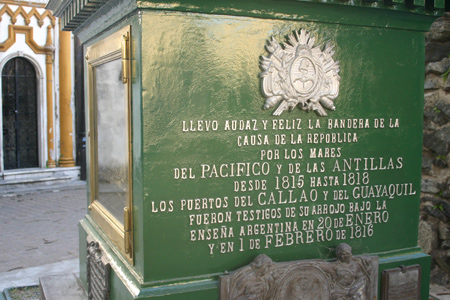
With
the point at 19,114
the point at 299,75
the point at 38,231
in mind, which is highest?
the point at 299,75

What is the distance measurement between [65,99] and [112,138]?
32.9ft

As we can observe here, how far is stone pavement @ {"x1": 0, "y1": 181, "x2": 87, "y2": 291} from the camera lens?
232 inches

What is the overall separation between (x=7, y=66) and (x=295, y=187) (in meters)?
11.0

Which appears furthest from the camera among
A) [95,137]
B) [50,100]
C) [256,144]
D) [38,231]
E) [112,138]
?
[50,100]

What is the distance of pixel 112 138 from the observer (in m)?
3.55

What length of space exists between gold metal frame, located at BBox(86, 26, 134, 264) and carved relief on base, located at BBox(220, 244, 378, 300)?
2.14 feet

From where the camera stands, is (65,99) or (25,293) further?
(65,99)

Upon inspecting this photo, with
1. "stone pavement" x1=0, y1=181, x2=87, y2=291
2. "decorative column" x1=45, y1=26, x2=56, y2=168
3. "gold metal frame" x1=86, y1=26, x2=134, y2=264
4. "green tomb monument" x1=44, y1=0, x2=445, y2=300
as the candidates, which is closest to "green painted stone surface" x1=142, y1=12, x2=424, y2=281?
"green tomb monument" x1=44, y1=0, x2=445, y2=300

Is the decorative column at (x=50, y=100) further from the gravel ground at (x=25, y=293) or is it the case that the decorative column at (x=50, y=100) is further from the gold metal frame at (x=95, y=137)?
the gold metal frame at (x=95, y=137)

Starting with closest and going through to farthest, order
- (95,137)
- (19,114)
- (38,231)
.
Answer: (95,137)
(38,231)
(19,114)

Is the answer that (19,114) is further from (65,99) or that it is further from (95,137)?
(95,137)

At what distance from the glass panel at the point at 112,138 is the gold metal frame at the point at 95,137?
Answer: 5cm

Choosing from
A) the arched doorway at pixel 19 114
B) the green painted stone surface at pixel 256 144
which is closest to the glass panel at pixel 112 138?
the green painted stone surface at pixel 256 144

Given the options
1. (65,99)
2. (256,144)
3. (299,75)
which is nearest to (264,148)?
(256,144)
